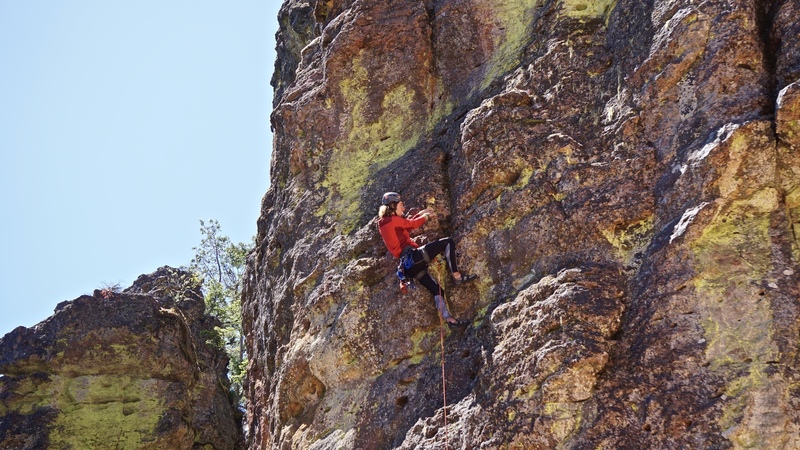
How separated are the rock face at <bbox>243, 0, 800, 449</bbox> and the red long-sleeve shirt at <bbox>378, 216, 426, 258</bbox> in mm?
567

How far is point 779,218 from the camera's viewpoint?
9922mm

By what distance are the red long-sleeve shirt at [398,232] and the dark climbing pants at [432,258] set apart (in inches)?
11.3

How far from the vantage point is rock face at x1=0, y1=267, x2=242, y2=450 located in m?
18.4

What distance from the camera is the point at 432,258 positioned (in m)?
12.4

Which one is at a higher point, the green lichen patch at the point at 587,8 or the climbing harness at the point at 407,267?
the green lichen patch at the point at 587,8

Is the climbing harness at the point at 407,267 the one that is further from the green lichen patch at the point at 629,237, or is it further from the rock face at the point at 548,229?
the green lichen patch at the point at 629,237

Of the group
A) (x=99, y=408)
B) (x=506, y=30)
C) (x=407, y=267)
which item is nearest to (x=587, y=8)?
(x=506, y=30)

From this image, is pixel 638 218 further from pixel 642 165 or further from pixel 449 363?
pixel 449 363

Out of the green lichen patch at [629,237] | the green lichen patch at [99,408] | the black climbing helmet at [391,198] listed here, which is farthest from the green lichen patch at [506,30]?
the green lichen patch at [99,408]

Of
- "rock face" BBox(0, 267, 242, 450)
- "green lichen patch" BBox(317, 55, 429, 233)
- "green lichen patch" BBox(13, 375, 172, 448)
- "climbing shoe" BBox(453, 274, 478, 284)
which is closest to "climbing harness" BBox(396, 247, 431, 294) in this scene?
"climbing shoe" BBox(453, 274, 478, 284)

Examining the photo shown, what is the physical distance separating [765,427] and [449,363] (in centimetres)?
427

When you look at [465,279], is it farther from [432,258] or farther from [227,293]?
[227,293]

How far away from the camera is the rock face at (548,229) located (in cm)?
951

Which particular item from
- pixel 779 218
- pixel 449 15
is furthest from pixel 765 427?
pixel 449 15
